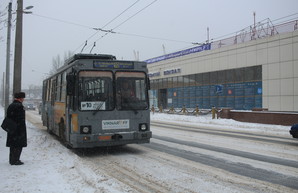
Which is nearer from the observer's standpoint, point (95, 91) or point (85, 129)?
point (85, 129)

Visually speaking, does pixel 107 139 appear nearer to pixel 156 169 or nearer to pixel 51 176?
pixel 156 169

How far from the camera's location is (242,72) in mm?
29156

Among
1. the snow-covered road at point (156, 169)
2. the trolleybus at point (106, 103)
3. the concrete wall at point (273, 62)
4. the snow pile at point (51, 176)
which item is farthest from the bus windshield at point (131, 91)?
the concrete wall at point (273, 62)

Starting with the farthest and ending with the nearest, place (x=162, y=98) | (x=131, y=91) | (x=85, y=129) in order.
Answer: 1. (x=162, y=98)
2. (x=131, y=91)
3. (x=85, y=129)

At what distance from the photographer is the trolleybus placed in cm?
910

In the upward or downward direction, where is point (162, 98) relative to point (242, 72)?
downward

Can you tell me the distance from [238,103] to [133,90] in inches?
865

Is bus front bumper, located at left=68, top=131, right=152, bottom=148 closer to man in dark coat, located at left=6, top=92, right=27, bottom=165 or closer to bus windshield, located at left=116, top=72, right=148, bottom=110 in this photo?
bus windshield, located at left=116, top=72, right=148, bottom=110

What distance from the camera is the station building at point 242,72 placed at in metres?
24.8

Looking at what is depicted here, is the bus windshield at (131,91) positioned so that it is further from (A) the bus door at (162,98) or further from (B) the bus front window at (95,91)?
(A) the bus door at (162,98)

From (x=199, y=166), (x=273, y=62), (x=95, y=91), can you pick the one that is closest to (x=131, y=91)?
(x=95, y=91)

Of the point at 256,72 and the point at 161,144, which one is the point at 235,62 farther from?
the point at 161,144

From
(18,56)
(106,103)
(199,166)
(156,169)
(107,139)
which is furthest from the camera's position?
(18,56)

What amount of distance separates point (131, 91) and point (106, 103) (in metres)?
0.90
